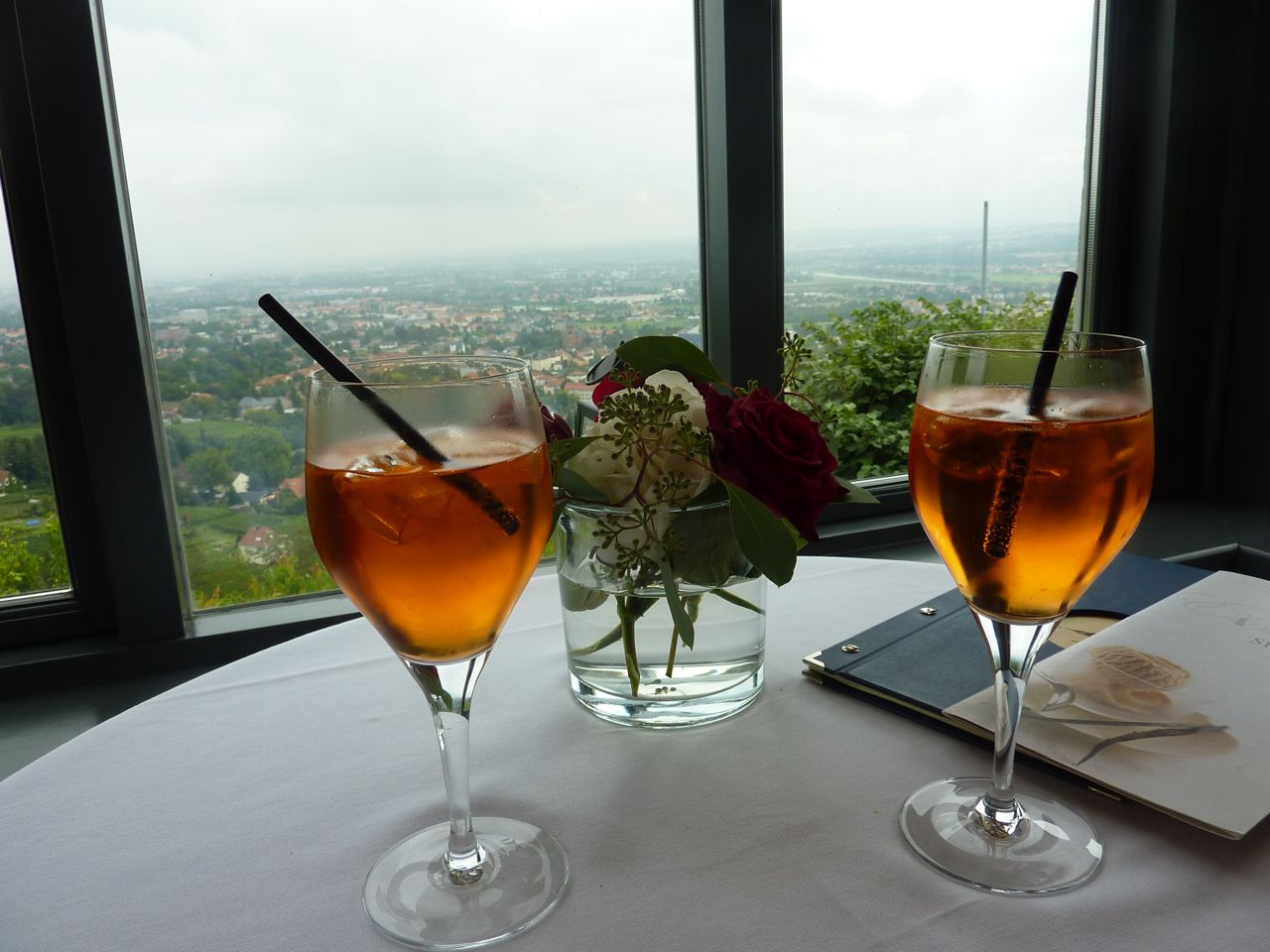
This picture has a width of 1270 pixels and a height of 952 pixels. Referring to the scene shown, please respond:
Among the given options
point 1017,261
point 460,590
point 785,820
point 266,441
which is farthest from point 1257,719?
point 1017,261

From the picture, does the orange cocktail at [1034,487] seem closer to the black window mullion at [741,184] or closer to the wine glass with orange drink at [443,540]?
the wine glass with orange drink at [443,540]

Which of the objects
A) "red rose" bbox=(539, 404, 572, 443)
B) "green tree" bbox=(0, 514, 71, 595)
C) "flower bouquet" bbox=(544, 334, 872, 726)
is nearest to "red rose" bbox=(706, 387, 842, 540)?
"flower bouquet" bbox=(544, 334, 872, 726)

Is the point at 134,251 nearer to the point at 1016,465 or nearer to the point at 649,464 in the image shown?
the point at 649,464

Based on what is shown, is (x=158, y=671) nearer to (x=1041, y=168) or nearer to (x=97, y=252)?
(x=97, y=252)

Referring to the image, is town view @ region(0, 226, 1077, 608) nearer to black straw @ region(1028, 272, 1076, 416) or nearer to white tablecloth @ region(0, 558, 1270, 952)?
white tablecloth @ region(0, 558, 1270, 952)

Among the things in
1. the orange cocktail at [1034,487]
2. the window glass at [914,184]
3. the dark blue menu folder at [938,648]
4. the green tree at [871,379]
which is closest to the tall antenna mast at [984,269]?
the window glass at [914,184]
